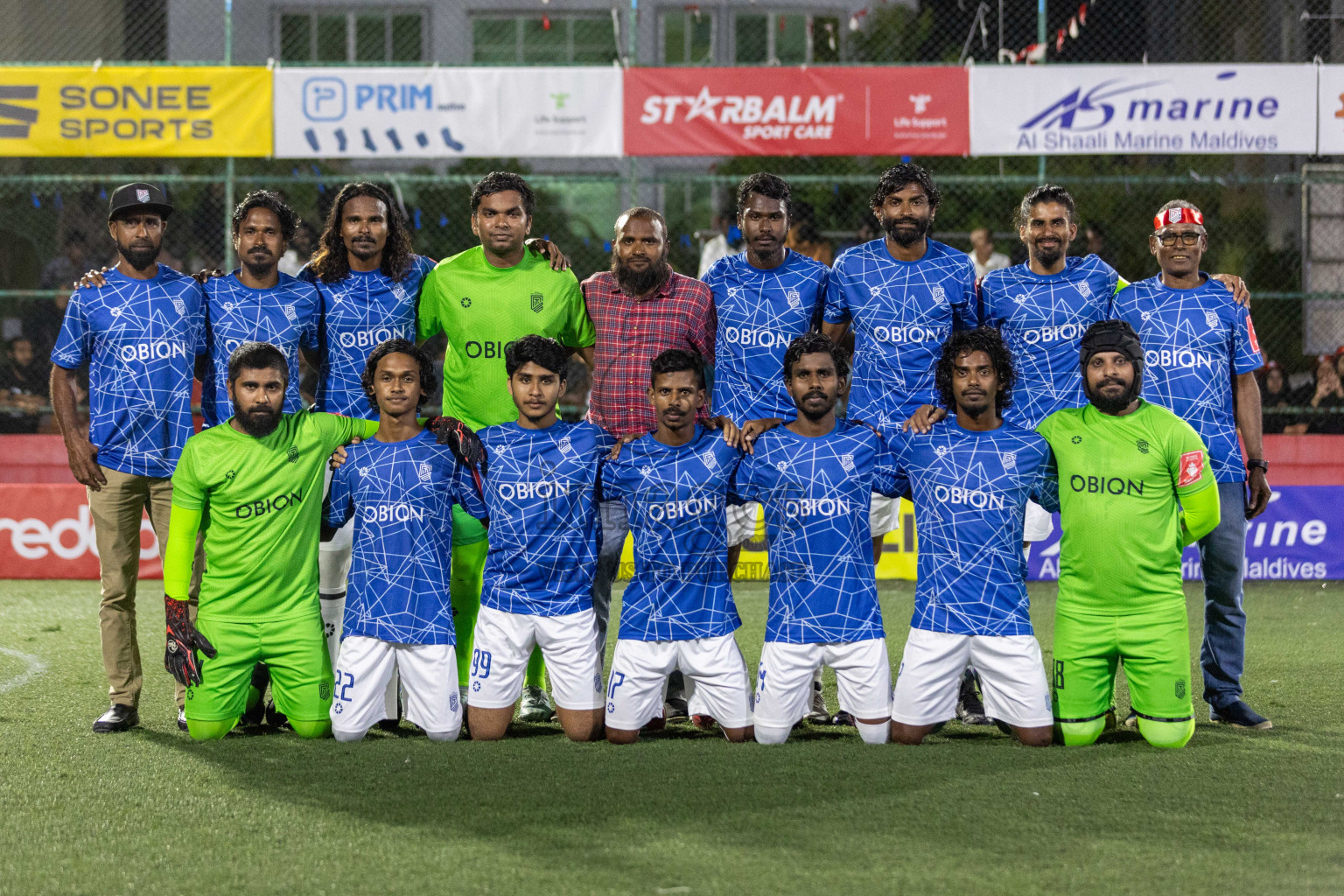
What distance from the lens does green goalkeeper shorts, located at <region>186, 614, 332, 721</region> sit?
5.54 m

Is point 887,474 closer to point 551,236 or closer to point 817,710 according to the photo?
point 817,710

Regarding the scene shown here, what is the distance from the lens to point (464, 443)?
5590 millimetres

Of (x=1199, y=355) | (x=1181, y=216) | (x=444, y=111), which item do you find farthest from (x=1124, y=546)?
(x=444, y=111)

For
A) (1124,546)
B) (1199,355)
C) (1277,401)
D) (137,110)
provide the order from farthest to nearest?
(1277,401) < (137,110) < (1199,355) < (1124,546)

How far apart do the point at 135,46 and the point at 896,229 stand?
1626cm

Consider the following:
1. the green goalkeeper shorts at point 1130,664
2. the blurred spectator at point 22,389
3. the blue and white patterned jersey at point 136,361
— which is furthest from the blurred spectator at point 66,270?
the green goalkeeper shorts at point 1130,664

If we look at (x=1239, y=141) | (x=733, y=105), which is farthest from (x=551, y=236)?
(x=1239, y=141)

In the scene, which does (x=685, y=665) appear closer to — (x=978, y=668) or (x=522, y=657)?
(x=522, y=657)

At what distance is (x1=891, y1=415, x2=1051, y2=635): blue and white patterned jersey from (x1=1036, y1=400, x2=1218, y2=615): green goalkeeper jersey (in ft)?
0.54

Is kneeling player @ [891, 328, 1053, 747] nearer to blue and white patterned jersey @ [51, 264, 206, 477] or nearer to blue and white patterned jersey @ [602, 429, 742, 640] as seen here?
blue and white patterned jersey @ [602, 429, 742, 640]

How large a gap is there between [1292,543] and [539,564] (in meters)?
7.34

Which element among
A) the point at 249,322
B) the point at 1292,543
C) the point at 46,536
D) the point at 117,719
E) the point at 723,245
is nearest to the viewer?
the point at 117,719

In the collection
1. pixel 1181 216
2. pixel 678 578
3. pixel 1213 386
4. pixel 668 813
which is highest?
pixel 1181 216

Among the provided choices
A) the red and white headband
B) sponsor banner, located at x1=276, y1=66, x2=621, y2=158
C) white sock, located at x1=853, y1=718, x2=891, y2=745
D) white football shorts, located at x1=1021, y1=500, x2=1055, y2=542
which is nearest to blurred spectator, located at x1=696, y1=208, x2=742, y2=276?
sponsor banner, located at x1=276, y1=66, x2=621, y2=158
